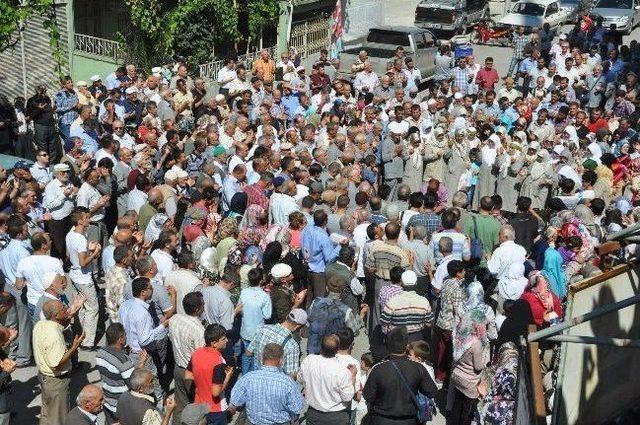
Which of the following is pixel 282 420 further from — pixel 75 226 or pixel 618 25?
pixel 618 25

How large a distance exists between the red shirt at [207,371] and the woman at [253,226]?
2393mm

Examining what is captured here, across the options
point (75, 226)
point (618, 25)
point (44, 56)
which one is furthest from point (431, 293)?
point (618, 25)

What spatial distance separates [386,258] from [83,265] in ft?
11.6

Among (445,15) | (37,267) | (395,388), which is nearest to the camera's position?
(395,388)

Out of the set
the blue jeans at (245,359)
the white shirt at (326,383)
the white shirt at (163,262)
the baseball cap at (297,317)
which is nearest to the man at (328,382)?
the white shirt at (326,383)

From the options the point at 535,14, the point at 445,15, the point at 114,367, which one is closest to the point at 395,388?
the point at 114,367

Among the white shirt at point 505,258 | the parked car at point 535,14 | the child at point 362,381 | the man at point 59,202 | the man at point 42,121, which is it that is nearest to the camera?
the child at point 362,381

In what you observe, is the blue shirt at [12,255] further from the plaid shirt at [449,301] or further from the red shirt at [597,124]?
the red shirt at [597,124]

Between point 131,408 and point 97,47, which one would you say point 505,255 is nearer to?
point 131,408

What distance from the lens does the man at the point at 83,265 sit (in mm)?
10617

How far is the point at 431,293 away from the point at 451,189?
5076mm

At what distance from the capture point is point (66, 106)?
16.3 m

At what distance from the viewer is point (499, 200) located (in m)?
11.9

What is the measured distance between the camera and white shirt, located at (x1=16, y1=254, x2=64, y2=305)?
9919 millimetres
